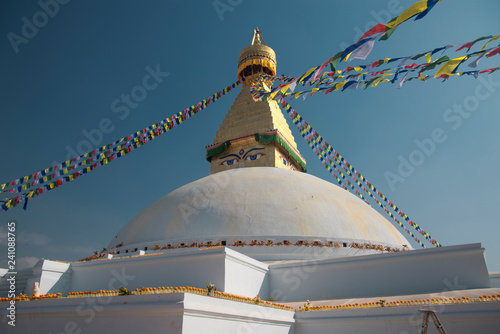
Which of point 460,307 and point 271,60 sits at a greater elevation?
point 271,60

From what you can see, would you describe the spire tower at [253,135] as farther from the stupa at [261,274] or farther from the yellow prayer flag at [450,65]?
the yellow prayer flag at [450,65]

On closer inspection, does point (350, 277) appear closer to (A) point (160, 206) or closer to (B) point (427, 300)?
(B) point (427, 300)

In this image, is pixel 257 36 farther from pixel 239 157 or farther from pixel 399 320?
pixel 399 320

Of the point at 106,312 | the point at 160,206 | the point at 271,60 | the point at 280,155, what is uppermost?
the point at 271,60

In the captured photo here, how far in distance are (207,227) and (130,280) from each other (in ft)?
9.88

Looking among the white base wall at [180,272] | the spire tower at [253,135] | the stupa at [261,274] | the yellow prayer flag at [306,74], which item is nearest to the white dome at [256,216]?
the stupa at [261,274]

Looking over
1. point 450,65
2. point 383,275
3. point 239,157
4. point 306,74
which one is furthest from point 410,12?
point 239,157

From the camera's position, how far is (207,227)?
11.4 m

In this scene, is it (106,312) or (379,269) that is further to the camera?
(379,269)

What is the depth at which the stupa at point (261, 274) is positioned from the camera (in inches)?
243

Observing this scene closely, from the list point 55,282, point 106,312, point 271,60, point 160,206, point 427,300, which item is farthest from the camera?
point 271,60

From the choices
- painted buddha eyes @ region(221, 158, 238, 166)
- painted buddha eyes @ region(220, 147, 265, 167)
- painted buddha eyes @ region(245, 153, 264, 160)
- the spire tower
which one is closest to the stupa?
painted buddha eyes @ region(245, 153, 264, 160)

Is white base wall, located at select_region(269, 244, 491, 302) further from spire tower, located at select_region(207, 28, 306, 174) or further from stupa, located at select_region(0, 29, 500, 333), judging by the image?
spire tower, located at select_region(207, 28, 306, 174)

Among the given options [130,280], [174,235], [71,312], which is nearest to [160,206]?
[174,235]
